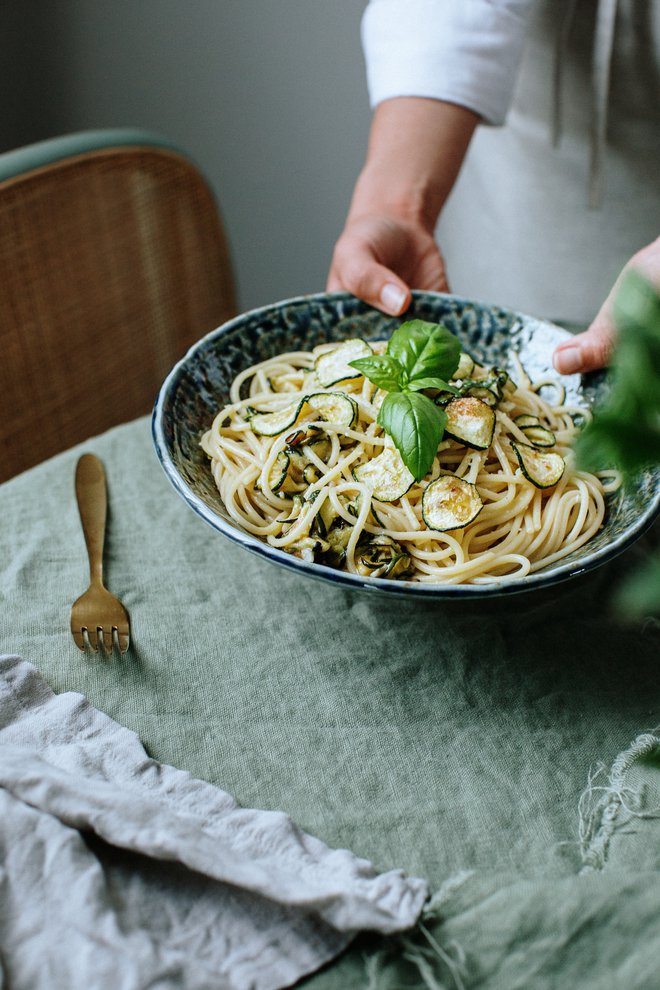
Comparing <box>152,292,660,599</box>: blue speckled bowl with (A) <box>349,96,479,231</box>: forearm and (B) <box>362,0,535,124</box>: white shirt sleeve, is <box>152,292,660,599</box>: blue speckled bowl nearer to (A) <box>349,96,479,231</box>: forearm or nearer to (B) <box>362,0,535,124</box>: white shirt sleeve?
(A) <box>349,96,479,231</box>: forearm

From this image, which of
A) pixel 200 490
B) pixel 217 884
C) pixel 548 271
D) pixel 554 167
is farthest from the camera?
pixel 548 271

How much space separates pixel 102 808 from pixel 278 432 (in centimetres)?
58

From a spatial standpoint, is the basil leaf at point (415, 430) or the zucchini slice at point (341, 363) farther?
the zucchini slice at point (341, 363)

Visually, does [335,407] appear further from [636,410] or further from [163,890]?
[636,410]

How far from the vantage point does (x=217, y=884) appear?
2.71 feet

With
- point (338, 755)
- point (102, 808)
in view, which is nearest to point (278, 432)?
point (338, 755)

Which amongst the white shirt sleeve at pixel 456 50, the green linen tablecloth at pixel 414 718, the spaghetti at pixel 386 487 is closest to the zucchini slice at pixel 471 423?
the spaghetti at pixel 386 487

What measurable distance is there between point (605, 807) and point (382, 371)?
1.98 ft

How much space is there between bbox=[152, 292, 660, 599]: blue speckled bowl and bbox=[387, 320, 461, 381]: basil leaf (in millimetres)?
271

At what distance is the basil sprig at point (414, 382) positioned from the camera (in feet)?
3.61

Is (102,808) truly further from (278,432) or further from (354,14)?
(354,14)

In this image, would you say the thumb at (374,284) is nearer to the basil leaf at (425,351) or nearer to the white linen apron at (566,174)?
the basil leaf at (425,351)

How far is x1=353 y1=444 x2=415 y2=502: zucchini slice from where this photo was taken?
1.16m

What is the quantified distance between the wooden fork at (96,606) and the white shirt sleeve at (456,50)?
1066 millimetres
